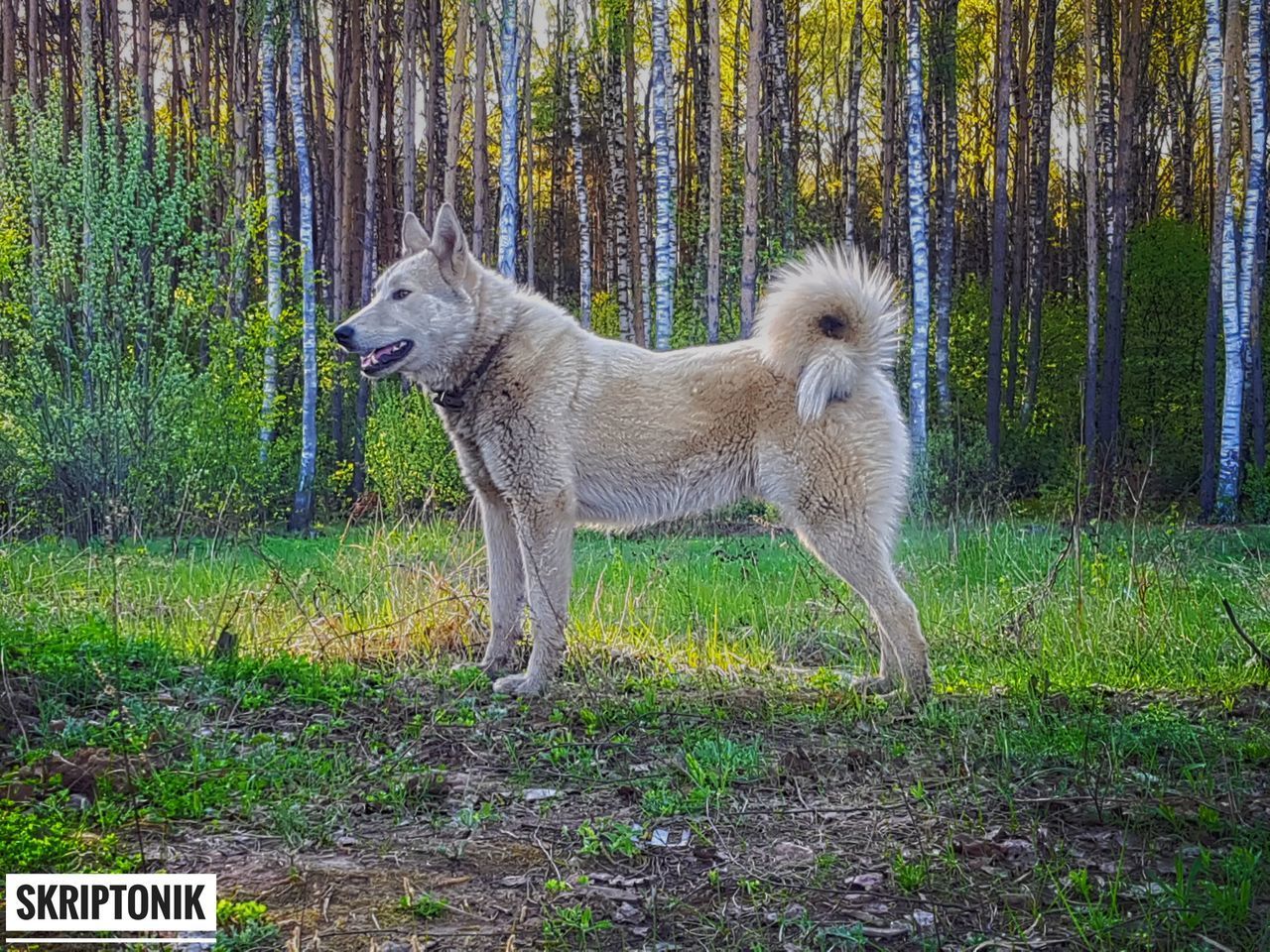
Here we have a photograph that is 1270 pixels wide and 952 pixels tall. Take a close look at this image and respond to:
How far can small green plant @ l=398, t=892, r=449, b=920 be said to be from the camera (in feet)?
8.68

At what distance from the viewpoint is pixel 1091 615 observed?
6.02 m

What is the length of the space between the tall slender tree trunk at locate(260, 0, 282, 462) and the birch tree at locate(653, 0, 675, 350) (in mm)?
5668

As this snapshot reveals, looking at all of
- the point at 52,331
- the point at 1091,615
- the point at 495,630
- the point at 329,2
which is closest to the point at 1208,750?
the point at 1091,615

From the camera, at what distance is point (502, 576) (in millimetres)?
5500

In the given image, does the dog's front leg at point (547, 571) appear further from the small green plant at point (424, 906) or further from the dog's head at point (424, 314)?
the small green plant at point (424, 906)

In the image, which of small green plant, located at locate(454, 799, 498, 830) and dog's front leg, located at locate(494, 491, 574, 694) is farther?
dog's front leg, located at locate(494, 491, 574, 694)

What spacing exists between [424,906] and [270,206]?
14.5 m

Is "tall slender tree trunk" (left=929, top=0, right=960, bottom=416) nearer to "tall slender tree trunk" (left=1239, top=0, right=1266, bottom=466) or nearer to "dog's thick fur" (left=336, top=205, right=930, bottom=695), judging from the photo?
"tall slender tree trunk" (left=1239, top=0, right=1266, bottom=466)

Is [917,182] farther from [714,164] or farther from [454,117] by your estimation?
[454,117]

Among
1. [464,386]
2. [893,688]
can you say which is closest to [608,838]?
[893,688]

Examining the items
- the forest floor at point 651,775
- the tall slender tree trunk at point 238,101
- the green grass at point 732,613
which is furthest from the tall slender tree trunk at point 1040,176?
the forest floor at point 651,775

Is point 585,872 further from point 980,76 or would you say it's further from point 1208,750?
point 980,76

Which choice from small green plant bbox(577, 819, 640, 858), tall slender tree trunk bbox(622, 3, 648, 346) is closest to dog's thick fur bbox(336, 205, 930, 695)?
small green plant bbox(577, 819, 640, 858)

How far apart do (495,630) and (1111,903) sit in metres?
3.52
